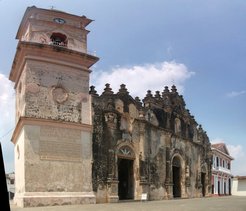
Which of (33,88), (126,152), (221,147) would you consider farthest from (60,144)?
(221,147)

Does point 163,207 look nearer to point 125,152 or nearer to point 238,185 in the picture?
point 125,152

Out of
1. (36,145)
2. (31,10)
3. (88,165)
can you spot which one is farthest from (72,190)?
(31,10)

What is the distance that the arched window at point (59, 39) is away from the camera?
23.3m

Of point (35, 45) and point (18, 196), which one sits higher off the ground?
point (35, 45)

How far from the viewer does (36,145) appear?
69.0 feet

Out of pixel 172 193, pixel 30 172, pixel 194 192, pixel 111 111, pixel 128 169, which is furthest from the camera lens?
pixel 194 192

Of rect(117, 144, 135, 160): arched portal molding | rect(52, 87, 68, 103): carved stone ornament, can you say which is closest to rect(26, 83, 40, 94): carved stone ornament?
rect(52, 87, 68, 103): carved stone ornament

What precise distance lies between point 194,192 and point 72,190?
54.1 ft

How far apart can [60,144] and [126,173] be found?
7.46 m

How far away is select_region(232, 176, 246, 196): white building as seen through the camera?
55000 mm

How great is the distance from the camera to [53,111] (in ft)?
73.1

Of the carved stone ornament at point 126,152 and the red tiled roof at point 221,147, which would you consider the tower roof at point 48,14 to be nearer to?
the carved stone ornament at point 126,152

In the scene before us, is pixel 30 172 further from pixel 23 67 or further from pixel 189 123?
pixel 189 123

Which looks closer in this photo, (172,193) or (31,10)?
(31,10)
